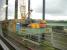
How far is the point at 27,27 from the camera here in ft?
7.30

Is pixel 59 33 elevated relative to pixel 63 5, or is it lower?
lower

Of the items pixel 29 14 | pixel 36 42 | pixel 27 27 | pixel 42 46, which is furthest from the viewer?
pixel 29 14

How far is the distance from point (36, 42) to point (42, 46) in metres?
0.16

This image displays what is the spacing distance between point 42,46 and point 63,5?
20.4 inches

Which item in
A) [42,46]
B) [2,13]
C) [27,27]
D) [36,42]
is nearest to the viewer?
[42,46]

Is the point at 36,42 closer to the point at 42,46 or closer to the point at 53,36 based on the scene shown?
the point at 42,46

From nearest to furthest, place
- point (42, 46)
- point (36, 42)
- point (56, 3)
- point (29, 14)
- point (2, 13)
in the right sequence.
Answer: point (56, 3) < point (42, 46) < point (36, 42) < point (29, 14) < point (2, 13)

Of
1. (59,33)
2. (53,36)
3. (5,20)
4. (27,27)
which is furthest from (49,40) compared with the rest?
(5,20)

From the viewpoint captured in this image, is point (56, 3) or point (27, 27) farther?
point (27, 27)

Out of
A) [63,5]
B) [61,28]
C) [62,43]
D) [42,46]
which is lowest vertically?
[42,46]

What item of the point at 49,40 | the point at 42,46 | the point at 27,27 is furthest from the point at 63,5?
the point at 27,27

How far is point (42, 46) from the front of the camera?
1.90 m

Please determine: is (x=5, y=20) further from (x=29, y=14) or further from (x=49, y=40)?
(x=49, y=40)

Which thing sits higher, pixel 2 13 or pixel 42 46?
pixel 2 13
